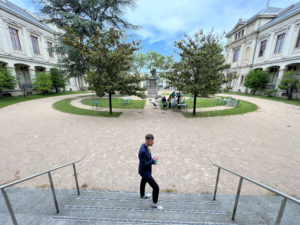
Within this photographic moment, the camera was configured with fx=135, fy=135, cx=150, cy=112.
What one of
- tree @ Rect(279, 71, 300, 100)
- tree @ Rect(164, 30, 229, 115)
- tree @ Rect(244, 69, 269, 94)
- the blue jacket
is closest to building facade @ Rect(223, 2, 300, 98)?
tree @ Rect(279, 71, 300, 100)

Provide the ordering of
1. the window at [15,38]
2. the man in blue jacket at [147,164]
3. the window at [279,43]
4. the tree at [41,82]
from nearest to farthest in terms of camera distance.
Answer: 1. the man in blue jacket at [147,164]
2. the window at [15,38]
3. the tree at [41,82]
4. the window at [279,43]

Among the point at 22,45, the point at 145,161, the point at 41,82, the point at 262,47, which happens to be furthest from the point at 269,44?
the point at 22,45

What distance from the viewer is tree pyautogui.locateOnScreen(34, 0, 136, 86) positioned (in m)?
17.3

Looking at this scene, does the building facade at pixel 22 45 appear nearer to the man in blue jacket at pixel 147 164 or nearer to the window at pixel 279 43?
the man in blue jacket at pixel 147 164

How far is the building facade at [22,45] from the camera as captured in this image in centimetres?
1941

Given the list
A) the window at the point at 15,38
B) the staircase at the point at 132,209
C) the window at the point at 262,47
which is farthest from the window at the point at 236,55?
the window at the point at 15,38

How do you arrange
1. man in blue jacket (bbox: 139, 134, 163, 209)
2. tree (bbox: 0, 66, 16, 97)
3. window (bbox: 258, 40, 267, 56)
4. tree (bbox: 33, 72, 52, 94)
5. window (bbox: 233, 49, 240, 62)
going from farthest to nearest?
window (bbox: 233, 49, 240, 62), window (bbox: 258, 40, 267, 56), tree (bbox: 33, 72, 52, 94), tree (bbox: 0, 66, 16, 97), man in blue jacket (bbox: 139, 134, 163, 209)

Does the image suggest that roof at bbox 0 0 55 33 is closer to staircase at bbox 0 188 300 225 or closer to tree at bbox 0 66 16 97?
tree at bbox 0 66 16 97

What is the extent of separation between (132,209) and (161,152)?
275cm

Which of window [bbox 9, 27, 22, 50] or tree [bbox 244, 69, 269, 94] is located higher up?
window [bbox 9, 27, 22, 50]

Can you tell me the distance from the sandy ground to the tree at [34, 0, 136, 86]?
13.4 metres

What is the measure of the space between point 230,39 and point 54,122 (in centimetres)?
4415

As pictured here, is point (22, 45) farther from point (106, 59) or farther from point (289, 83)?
point (289, 83)

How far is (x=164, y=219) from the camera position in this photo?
7.91ft
